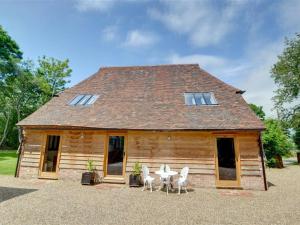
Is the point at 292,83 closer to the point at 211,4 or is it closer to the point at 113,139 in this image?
the point at 211,4

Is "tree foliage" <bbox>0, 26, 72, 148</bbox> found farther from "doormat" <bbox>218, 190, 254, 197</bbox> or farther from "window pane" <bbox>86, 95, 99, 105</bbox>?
"doormat" <bbox>218, 190, 254, 197</bbox>

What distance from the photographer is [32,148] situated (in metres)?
10.1

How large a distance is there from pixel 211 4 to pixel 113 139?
787 cm

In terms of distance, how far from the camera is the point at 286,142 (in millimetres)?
16562

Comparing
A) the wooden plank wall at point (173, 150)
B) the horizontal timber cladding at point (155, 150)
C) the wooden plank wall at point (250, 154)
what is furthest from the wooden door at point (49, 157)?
the wooden plank wall at point (250, 154)

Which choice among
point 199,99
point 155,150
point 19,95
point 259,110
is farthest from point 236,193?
point 259,110

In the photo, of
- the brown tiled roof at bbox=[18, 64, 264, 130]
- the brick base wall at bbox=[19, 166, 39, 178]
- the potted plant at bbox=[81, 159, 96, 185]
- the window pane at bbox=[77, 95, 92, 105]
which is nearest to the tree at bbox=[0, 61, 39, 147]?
the brown tiled roof at bbox=[18, 64, 264, 130]

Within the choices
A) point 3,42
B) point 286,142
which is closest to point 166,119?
point 286,142

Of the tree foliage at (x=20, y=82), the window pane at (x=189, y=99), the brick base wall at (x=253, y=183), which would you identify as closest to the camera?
the brick base wall at (x=253, y=183)

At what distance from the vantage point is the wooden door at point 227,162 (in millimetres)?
8609

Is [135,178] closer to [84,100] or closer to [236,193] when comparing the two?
[236,193]

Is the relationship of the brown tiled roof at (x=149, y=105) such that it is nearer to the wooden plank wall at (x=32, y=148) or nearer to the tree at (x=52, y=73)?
the wooden plank wall at (x=32, y=148)

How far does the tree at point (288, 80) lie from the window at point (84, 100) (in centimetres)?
2235

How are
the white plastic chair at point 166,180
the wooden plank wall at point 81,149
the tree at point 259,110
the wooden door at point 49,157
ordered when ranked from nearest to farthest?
the white plastic chair at point 166,180
the wooden plank wall at point 81,149
the wooden door at point 49,157
the tree at point 259,110
